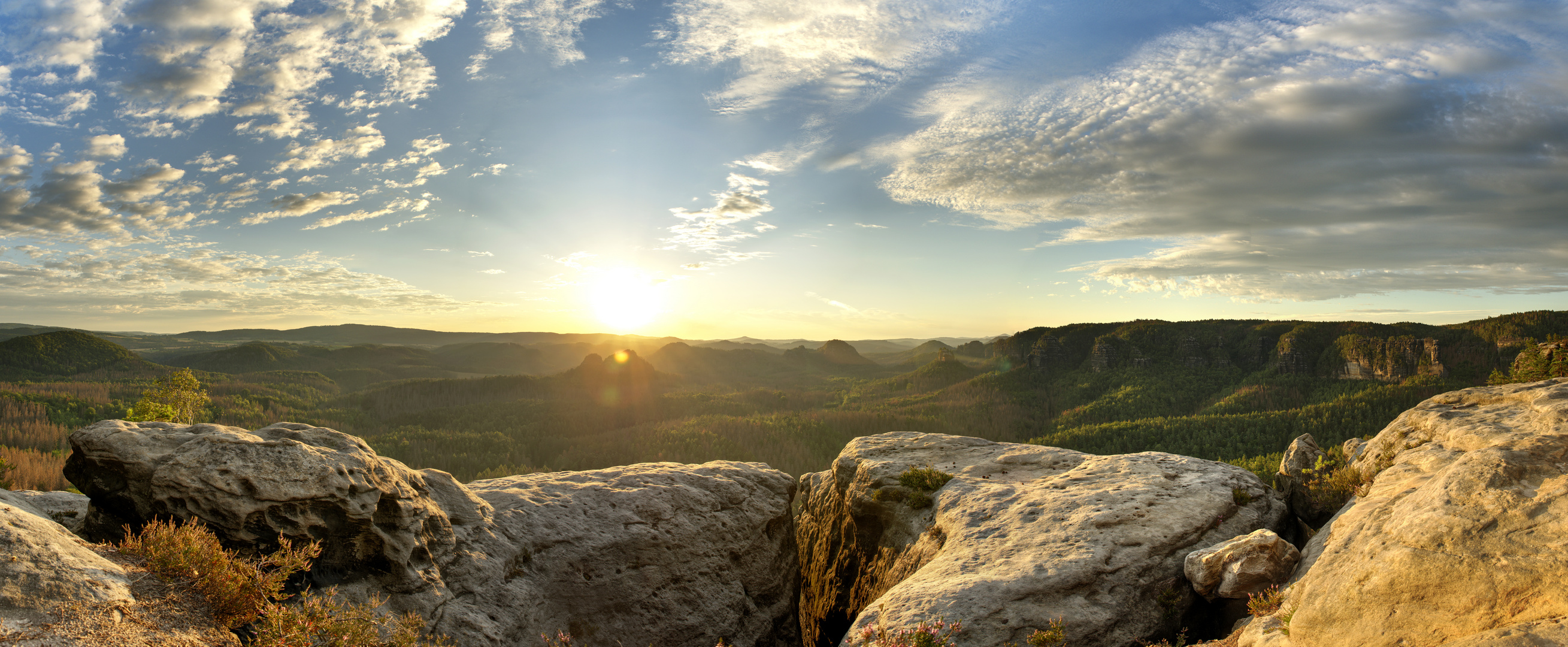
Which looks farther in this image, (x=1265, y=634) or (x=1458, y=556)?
(x=1265, y=634)

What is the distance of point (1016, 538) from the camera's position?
933 centimetres

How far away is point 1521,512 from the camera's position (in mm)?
5555

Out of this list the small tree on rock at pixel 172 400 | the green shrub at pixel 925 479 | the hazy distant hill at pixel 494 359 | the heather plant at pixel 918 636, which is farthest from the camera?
the hazy distant hill at pixel 494 359

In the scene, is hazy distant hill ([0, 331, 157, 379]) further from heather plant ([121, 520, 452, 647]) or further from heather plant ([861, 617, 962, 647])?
heather plant ([861, 617, 962, 647])

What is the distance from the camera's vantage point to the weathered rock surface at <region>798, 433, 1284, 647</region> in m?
7.58

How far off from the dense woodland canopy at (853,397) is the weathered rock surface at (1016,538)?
7.55 meters

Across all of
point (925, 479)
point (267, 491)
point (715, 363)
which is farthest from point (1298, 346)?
point (715, 363)

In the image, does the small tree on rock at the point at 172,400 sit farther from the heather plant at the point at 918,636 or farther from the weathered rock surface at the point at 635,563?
the heather plant at the point at 918,636

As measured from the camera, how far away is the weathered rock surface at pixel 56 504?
784cm

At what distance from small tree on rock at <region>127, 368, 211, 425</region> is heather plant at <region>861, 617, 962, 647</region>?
19943 mm

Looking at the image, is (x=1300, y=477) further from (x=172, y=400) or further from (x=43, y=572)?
(x=172, y=400)

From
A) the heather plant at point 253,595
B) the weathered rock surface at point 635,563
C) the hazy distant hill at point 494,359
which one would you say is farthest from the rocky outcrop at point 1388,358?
the hazy distant hill at point 494,359

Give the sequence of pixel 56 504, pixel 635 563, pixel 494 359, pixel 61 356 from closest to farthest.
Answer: pixel 56 504 → pixel 635 563 → pixel 61 356 → pixel 494 359

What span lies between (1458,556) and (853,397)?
65037 mm
